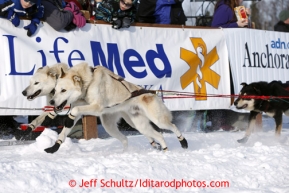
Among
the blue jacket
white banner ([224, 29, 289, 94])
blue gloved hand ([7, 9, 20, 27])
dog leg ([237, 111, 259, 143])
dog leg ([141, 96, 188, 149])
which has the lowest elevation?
dog leg ([237, 111, 259, 143])

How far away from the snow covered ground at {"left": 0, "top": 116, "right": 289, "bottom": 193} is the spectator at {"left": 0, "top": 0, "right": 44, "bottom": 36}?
1.33m

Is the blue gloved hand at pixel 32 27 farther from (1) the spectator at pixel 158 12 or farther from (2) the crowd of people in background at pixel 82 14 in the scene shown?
(1) the spectator at pixel 158 12

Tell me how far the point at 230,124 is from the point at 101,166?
4.48 m

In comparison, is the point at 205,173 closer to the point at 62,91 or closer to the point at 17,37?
the point at 62,91

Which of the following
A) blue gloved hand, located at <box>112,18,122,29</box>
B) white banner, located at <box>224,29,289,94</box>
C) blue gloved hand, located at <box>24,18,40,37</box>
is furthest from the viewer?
white banner, located at <box>224,29,289,94</box>

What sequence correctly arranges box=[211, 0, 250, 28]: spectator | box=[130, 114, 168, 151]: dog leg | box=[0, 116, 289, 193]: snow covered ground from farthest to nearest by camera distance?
box=[211, 0, 250, 28]: spectator
box=[130, 114, 168, 151]: dog leg
box=[0, 116, 289, 193]: snow covered ground

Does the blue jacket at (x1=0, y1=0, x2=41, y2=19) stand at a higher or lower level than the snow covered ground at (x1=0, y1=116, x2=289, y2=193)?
higher

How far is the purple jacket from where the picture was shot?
27.4 ft

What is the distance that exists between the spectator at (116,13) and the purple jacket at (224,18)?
1.77 m

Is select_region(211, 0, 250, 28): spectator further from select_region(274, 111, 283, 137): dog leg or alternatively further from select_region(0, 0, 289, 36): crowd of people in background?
select_region(274, 111, 283, 137): dog leg

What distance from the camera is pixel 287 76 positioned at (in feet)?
29.2

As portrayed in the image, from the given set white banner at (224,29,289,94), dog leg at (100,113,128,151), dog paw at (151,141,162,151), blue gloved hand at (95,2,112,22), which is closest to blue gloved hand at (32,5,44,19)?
blue gloved hand at (95,2,112,22)

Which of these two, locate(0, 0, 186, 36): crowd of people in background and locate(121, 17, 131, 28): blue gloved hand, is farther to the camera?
locate(121, 17, 131, 28): blue gloved hand

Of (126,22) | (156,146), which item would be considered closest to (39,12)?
(126,22)
